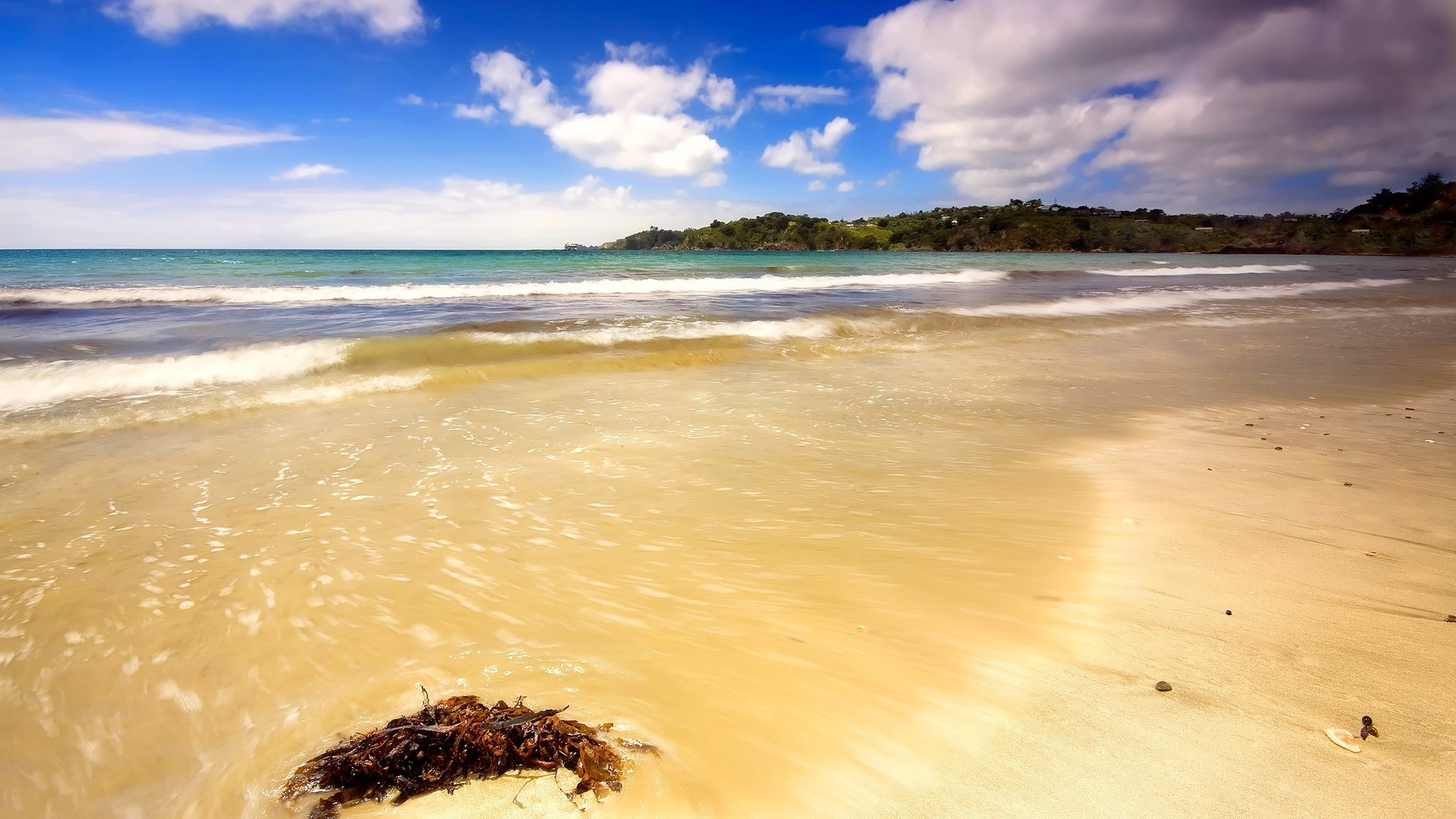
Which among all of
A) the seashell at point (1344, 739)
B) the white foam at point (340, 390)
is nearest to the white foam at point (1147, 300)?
the white foam at point (340, 390)

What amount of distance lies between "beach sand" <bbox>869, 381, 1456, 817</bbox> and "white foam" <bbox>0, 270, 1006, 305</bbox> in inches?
732

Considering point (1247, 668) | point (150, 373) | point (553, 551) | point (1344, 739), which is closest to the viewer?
point (1344, 739)

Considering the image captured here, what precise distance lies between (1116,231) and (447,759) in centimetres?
9420

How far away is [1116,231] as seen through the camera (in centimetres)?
7862

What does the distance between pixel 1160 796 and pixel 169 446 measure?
7.47m

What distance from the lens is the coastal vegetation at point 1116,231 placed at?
70.9 meters

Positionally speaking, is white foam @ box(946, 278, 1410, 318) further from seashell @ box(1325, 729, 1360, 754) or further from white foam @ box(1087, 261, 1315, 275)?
seashell @ box(1325, 729, 1360, 754)

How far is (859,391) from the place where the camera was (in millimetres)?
7965

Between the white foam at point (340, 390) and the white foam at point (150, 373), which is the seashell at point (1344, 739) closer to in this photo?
the white foam at point (340, 390)

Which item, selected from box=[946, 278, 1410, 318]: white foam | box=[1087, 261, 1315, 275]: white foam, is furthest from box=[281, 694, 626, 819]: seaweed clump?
box=[1087, 261, 1315, 275]: white foam

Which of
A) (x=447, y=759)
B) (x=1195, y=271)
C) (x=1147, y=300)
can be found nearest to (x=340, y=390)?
(x=447, y=759)

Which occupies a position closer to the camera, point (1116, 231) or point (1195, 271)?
point (1195, 271)

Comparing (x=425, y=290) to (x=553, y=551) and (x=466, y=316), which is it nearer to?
(x=466, y=316)

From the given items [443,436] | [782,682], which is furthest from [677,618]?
[443,436]
